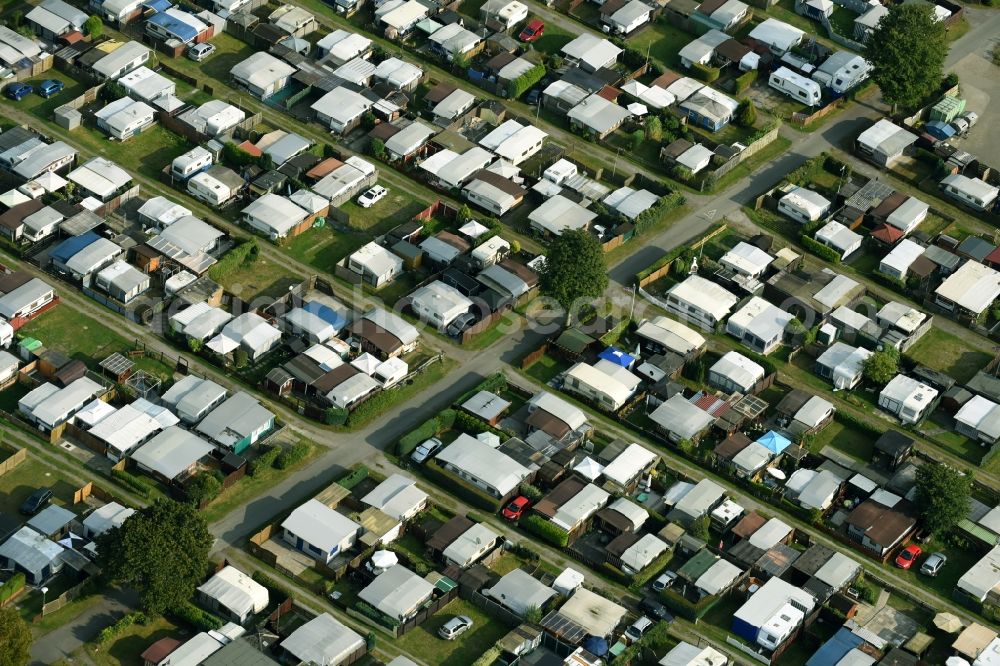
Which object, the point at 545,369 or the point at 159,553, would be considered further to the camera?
the point at 545,369

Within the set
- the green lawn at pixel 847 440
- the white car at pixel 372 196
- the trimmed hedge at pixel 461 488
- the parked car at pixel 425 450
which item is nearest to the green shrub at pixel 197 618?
the trimmed hedge at pixel 461 488

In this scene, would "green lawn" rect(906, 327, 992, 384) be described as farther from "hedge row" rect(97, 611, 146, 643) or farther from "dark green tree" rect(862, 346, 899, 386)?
"hedge row" rect(97, 611, 146, 643)

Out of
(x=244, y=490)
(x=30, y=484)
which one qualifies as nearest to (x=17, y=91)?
(x=30, y=484)

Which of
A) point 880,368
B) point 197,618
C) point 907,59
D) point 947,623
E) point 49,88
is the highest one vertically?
point 907,59

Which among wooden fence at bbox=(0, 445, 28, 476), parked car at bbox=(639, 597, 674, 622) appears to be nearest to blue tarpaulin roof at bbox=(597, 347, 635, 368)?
parked car at bbox=(639, 597, 674, 622)

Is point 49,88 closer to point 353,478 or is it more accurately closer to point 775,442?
point 353,478

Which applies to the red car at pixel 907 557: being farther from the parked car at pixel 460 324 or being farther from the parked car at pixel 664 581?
the parked car at pixel 460 324

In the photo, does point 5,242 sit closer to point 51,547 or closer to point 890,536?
point 51,547
